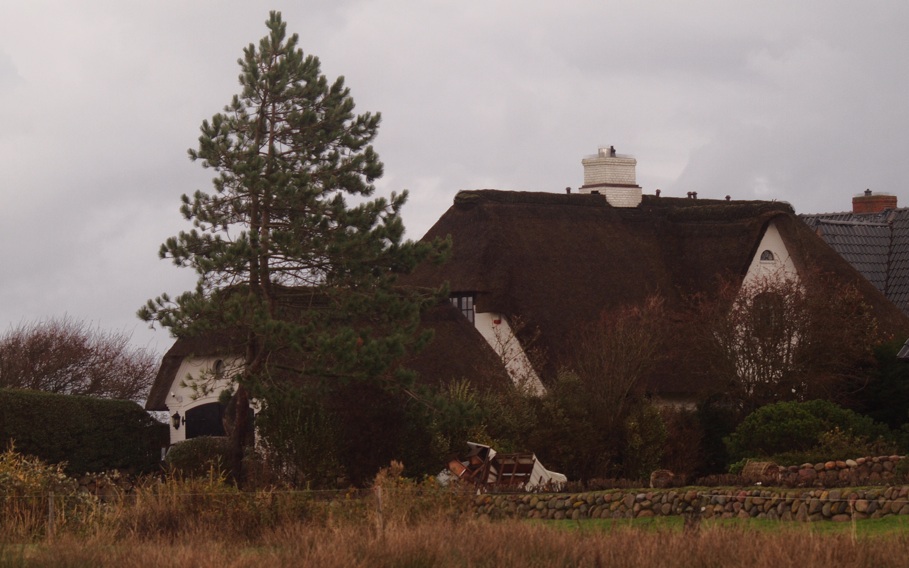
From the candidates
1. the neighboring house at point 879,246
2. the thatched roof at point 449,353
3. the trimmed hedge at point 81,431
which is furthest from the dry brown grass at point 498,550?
the neighboring house at point 879,246

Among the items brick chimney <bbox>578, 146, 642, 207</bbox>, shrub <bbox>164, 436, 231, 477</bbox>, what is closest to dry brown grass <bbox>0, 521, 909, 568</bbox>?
shrub <bbox>164, 436, 231, 477</bbox>

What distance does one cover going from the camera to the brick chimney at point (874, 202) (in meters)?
54.0

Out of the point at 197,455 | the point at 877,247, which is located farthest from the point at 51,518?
the point at 877,247

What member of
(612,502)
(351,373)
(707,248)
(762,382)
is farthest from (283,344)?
(707,248)

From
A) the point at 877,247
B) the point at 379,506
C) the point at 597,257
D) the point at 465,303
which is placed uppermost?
the point at 877,247

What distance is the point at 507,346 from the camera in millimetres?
35594

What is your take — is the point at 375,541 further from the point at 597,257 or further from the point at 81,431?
the point at 597,257

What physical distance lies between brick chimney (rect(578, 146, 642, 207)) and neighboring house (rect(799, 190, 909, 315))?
22.5 ft

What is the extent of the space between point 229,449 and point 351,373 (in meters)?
3.57

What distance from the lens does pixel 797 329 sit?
3175 cm

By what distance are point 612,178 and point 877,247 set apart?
1024 centimetres

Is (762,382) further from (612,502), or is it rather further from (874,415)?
(612,502)

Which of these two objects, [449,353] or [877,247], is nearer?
[449,353]

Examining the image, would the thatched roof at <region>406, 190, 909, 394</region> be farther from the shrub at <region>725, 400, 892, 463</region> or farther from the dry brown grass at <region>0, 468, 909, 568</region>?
the dry brown grass at <region>0, 468, 909, 568</region>
